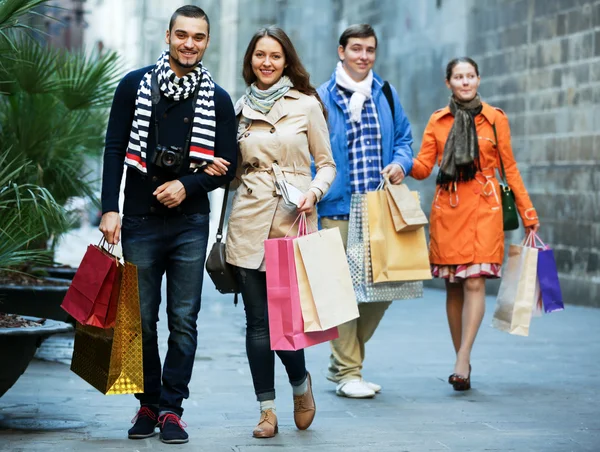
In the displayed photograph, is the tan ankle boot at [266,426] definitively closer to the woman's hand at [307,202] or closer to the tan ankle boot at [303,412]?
the tan ankle boot at [303,412]

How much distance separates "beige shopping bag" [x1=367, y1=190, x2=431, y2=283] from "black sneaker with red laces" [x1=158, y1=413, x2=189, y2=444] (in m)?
1.58

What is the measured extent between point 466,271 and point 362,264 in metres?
0.83

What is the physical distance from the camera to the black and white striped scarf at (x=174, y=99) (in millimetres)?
5148

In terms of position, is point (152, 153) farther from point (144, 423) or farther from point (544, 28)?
point (544, 28)

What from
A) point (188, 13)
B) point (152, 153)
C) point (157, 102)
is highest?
point (188, 13)

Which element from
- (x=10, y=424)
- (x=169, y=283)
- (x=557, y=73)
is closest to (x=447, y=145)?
(x=169, y=283)

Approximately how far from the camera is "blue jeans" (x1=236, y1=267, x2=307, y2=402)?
17.7ft

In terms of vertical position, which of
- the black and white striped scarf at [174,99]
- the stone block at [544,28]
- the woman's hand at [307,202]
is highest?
the stone block at [544,28]

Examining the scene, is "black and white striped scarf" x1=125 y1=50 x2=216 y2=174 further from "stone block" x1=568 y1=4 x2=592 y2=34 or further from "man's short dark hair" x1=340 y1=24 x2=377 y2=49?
"stone block" x1=568 y1=4 x2=592 y2=34

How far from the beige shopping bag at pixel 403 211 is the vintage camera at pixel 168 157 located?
163 centimetres

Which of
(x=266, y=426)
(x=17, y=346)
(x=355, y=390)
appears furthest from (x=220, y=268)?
(x=355, y=390)

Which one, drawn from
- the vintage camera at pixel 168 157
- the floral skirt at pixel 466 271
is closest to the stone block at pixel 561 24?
the floral skirt at pixel 466 271

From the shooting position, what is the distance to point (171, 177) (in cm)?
521

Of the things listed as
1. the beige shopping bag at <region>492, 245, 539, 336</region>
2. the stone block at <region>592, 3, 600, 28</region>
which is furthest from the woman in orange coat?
the stone block at <region>592, 3, 600, 28</region>
